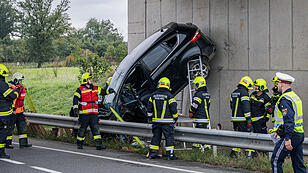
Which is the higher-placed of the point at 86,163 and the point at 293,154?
the point at 293,154

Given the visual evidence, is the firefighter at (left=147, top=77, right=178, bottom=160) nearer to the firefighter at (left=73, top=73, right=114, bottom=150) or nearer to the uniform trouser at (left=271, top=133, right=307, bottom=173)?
the firefighter at (left=73, top=73, right=114, bottom=150)

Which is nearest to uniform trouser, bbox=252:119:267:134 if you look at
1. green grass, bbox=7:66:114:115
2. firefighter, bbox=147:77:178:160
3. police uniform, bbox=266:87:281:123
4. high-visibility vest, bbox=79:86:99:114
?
police uniform, bbox=266:87:281:123

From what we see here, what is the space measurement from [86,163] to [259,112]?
4.15m

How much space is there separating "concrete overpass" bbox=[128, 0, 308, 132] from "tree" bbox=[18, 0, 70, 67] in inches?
981

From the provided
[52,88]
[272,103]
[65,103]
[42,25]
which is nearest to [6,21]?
[42,25]

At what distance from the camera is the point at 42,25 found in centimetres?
3691

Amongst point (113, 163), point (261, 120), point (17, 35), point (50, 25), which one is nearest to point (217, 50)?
point (261, 120)

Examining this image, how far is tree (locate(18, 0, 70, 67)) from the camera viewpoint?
36656 millimetres

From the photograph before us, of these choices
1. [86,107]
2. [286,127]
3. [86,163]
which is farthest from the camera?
[86,107]

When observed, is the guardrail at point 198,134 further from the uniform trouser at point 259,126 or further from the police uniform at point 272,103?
the uniform trouser at point 259,126

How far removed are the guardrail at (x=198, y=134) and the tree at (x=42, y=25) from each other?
26.4 m

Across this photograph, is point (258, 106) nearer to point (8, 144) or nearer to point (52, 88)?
point (8, 144)

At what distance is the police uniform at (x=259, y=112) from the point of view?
32.6 ft

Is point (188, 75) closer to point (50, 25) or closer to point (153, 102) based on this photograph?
point (153, 102)
